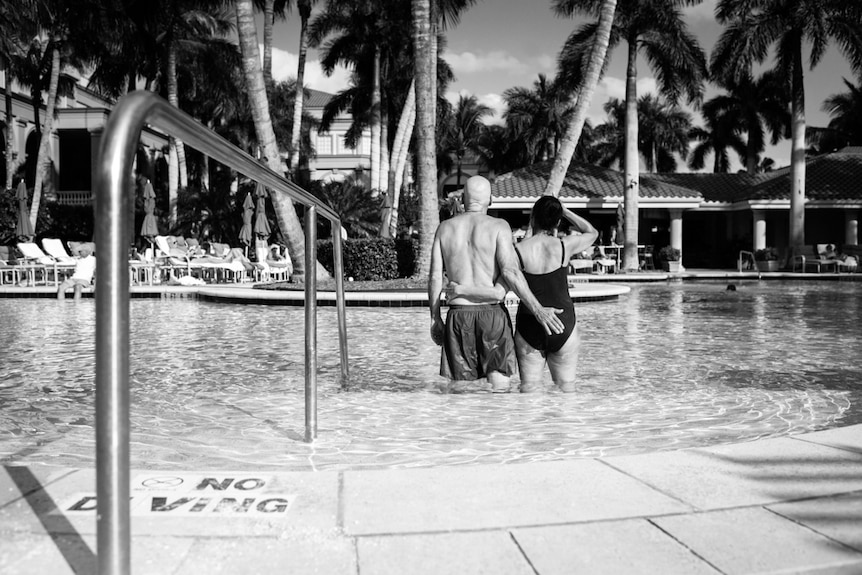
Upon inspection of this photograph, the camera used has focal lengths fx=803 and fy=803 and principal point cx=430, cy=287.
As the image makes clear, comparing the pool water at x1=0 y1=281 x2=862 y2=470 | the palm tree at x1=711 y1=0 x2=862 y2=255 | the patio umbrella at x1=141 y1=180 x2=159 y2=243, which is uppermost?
the palm tree at x1=711 y1=0 x2=862 y2=255

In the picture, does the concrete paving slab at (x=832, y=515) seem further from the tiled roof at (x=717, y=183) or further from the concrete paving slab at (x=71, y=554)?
the tiled roof at (x=717, y=183)

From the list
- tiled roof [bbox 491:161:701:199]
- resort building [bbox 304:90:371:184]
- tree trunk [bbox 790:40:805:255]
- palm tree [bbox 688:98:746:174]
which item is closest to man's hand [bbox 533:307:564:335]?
tiled roof [bbox 491:161:701:199]

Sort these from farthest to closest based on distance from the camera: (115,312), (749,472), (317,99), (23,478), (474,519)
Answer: (317,99)
(749,472)
(23,478)
(474,519)
(115,312)

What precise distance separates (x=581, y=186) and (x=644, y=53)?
602 cm

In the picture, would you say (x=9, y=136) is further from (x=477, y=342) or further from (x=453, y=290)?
(x=477, y=342)

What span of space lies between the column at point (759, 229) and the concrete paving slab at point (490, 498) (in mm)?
30817

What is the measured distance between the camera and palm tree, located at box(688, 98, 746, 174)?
169 feet

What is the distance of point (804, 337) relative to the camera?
32.2 feet

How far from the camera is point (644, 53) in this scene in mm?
28656

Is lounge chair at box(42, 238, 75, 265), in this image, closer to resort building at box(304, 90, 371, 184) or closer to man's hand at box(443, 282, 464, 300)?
man's hand at box(443, 282, 464, 300)

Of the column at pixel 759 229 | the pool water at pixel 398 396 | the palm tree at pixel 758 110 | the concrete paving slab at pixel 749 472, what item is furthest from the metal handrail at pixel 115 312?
the palm tree at pixel 758 110

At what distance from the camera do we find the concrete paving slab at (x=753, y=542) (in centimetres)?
234

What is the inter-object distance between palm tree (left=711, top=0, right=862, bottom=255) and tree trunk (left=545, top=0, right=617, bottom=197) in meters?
13.8

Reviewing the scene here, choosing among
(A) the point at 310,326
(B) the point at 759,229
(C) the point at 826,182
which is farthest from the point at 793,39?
(A) the point at 310,326
